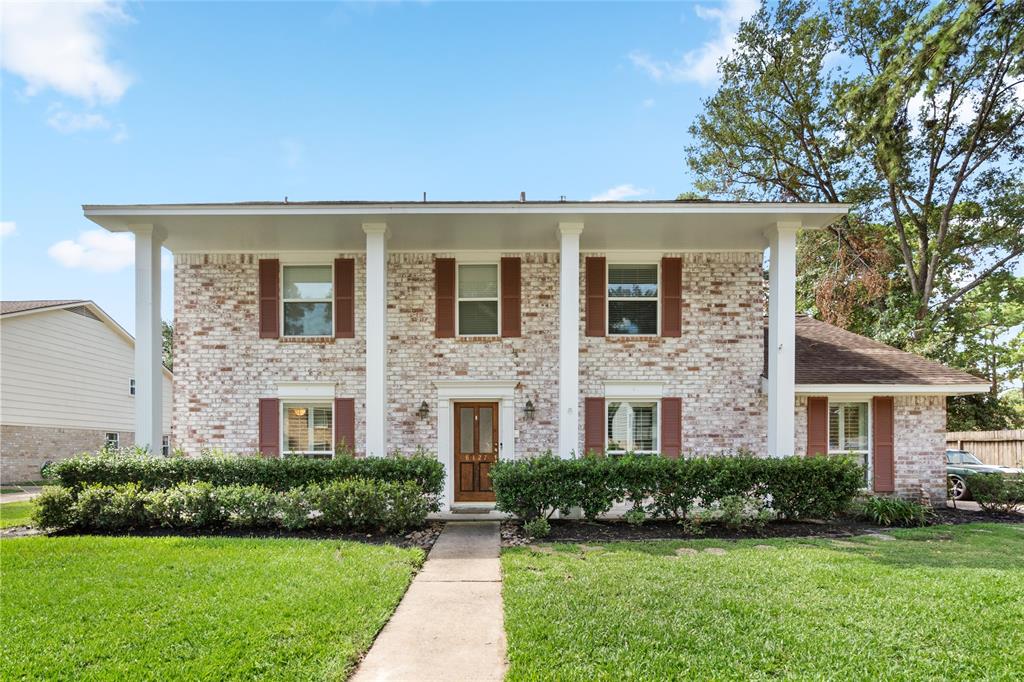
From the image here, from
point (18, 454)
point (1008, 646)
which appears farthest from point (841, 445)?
point (18, 454)

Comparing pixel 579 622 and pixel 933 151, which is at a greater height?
pixel 933 151

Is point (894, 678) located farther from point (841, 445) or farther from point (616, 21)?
point (616, 21)

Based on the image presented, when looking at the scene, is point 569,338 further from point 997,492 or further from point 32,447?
point 32,447

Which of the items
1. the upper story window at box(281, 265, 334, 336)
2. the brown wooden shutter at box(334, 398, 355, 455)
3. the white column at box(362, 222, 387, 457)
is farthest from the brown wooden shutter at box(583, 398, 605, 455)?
the upper story window at box(281, 265, 334, 336)

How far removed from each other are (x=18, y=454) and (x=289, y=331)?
467 inches

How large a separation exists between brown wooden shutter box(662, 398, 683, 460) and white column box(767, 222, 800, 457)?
164 centimetres

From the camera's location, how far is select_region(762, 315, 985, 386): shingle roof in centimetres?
1106

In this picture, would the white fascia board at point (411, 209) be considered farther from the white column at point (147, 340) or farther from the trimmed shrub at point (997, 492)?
the trimmed shrub at point (997, 492)

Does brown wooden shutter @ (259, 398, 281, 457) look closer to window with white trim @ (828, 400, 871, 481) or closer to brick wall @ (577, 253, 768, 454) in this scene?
brick wall @ (577, 253, 768, 454)

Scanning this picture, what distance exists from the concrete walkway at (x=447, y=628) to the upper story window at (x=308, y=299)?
5863 mm

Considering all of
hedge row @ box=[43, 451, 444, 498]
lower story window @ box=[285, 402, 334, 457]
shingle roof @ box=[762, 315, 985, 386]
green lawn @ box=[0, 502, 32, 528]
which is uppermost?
shingle roof @ box=[762, 315, 985, 386]

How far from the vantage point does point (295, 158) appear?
13375mm

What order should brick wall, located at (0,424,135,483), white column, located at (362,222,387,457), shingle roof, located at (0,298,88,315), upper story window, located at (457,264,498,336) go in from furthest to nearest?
shingle roof, located at (0,298,88,315) → brick wall, located at (0,424,135,483) → upper story window, located at (457,264,498,336) → white column, located at (362,222,387,457)

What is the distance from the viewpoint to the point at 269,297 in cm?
1147
